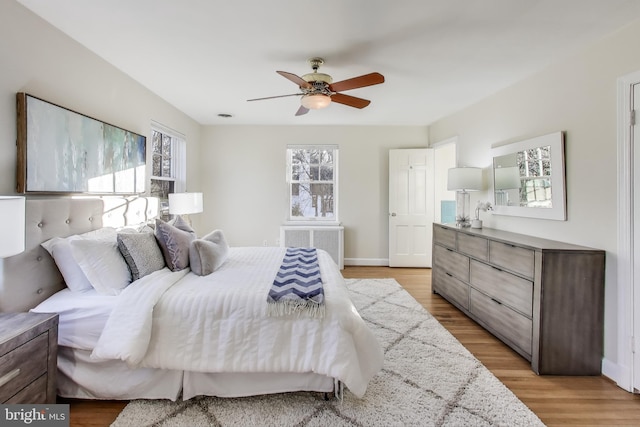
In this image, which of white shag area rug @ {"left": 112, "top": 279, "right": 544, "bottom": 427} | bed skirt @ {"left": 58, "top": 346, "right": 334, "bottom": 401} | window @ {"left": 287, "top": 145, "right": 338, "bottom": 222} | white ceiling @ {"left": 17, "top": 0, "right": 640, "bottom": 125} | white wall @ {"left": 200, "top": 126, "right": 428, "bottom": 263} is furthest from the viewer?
window @ {"left": 287, "top": 145, "right": 338, "bottom": 222}

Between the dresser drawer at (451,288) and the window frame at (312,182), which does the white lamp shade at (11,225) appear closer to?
the dresser drawer at (451,288)

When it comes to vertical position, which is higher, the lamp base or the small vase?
the lamp base

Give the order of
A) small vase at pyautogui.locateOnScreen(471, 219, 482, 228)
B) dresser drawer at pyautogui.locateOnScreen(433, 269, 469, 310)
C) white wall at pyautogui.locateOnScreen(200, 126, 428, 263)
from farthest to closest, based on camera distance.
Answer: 1. white wall at pyautogui.locateOnScreen(200, 126, 428, 263)
2. small vase at pyautogui.locateOnScreen(471, 219, 482, 228)
3. dresser drawer at pyautogui.locateOnScreen(433, 269, 469, 310)

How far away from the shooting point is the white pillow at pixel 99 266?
6.08 feet

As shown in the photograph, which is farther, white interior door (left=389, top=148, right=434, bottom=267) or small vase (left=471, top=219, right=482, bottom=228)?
white interior door (left=389, top=148, right=434, bottom=267)

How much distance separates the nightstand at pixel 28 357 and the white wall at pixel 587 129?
3593 mm

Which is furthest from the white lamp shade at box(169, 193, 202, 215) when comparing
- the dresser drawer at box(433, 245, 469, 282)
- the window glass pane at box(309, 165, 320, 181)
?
the dresser drawer at box(433, 245, 469, 282)

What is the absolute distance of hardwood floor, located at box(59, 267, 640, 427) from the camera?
67.2 inches

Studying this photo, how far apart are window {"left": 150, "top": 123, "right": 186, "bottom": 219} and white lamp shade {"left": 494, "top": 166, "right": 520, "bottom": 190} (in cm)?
409

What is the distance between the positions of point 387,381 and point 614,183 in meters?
2.16

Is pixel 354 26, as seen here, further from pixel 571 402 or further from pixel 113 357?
pixel 571 402

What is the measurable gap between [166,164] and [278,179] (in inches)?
69.6

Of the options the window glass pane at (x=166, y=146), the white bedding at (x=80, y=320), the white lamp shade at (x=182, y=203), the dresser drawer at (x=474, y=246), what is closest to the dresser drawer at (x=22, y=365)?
the white bedding at (x=80, y=320)

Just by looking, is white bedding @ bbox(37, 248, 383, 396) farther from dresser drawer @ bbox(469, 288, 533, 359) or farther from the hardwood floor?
dresser drawer @ bbox(469, 288, 533, 359)
